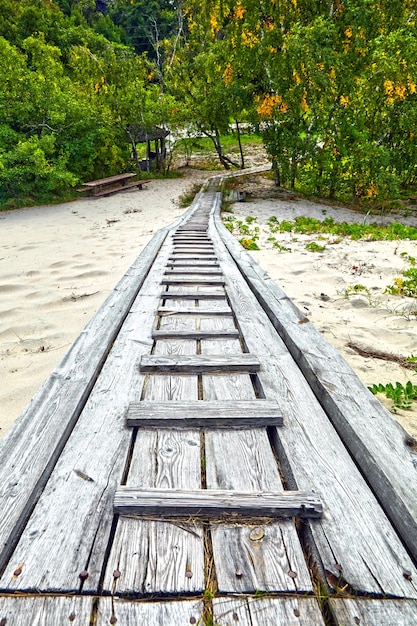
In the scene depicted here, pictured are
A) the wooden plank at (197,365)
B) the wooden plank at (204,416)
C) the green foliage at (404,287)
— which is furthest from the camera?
the green foliage at (404,287)

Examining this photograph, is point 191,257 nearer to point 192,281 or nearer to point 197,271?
point 197,271

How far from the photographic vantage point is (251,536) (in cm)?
131

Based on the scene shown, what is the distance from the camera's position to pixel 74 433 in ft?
5.84

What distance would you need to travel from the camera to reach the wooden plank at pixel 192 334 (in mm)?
2762

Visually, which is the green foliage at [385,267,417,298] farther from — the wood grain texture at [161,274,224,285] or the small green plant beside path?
the small green plant beside path

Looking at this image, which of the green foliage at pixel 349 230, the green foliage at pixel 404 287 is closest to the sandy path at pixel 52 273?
the green foliage at pixel 349 230

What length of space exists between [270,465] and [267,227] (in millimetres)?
7870

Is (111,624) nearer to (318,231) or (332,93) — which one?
(318,231)

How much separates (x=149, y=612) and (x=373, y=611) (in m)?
0.65

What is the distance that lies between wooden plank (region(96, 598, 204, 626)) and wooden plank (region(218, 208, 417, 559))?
2.49ft

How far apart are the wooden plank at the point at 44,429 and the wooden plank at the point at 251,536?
2.24 feet

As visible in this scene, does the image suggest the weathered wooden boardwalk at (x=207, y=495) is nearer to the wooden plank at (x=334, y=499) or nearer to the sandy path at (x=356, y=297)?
the wooden plank at (x=334, y=499)

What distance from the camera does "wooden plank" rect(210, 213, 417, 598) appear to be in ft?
3.88

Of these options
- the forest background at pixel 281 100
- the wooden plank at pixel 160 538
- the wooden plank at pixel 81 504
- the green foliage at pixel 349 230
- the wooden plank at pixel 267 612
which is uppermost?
the forest background at pixel 281 100
